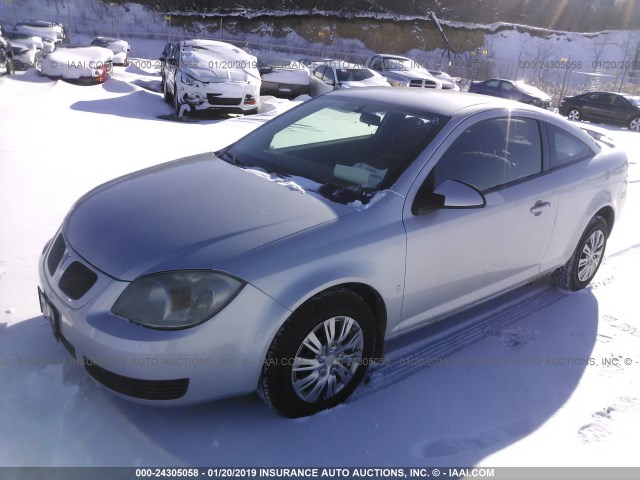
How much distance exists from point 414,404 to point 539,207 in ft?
5.18

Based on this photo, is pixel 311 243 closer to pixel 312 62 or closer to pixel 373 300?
pixel 373 300

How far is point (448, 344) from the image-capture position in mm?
3385

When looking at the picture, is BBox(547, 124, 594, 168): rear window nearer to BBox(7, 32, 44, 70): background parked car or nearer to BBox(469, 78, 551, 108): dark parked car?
BBox(469, 78, 551, 108): dark parked car

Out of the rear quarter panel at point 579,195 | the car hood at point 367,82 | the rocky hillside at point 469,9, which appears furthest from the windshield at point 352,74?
the rocky hillside at point 469,9

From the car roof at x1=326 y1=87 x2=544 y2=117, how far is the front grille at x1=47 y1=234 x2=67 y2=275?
6.93ft

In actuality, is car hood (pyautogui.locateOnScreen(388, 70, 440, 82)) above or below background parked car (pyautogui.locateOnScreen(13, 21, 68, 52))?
above

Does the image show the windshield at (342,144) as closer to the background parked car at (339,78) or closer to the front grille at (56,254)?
the front grille at (56,254)

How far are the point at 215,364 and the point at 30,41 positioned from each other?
834 inches

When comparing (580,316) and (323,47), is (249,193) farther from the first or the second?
(323,47)

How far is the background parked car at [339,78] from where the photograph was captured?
1567cm

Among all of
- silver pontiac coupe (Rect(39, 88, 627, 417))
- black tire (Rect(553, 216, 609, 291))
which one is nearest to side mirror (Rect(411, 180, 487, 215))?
silver pontiac coupe (Rect(39, 88, 627, 417))

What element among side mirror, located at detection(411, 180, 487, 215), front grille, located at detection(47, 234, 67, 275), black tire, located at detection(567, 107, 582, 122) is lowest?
black tire, located at detection(567, 107, 582, 122)

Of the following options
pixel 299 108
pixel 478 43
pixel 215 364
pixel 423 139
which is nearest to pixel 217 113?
pixel 299 108

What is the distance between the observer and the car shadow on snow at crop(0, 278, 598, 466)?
2.40m
